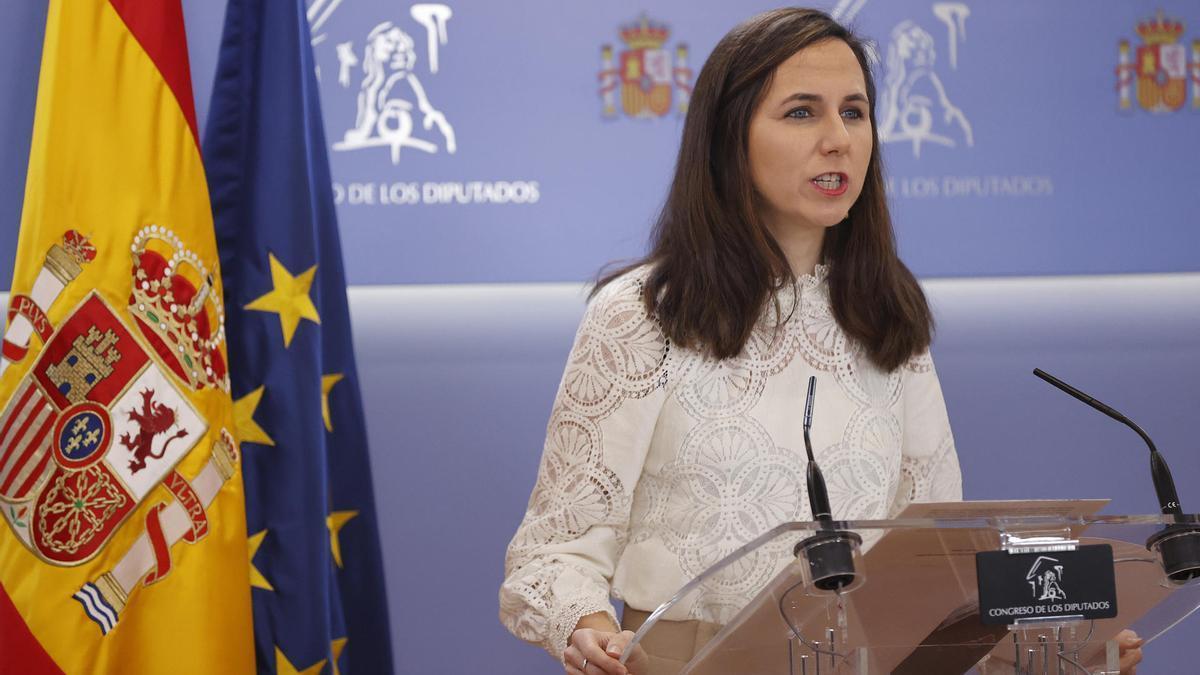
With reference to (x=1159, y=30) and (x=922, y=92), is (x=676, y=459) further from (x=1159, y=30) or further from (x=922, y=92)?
(x=1159, y=30)

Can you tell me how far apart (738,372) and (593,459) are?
0.25 m

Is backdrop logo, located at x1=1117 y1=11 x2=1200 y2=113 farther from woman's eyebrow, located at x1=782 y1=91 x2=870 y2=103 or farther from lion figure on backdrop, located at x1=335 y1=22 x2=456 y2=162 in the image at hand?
lion figure on backdrop, located at x1=335 y1=22 x2=456 y2=162

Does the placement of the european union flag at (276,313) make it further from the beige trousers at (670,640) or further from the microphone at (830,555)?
the microphone at (830,555)

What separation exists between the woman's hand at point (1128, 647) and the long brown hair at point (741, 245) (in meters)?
0.64

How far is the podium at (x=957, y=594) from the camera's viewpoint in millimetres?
1141

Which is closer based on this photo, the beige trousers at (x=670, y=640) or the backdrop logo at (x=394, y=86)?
the beige trousers at (x=670, y=640)

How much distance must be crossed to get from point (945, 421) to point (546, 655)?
134cm

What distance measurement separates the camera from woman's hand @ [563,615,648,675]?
1545mm

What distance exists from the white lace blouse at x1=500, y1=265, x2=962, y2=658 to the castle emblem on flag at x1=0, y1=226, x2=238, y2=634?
70 centimetres

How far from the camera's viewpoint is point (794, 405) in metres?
1.86

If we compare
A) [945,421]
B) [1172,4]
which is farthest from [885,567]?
[1172,4]

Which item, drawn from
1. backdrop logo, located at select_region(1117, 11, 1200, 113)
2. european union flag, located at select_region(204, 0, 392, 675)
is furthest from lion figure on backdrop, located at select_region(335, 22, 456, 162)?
backdrop logo, located at select_region(1117, 11, 1200, 113)

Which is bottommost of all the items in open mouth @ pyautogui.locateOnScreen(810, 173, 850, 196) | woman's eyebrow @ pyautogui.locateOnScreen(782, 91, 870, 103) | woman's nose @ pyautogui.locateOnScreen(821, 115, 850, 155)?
open mouth @ pyautogui.locateOnScreen(810, 173, 850, 196)

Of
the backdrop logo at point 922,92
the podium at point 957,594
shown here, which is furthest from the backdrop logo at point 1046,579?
the backdrop logo at point 922,92
